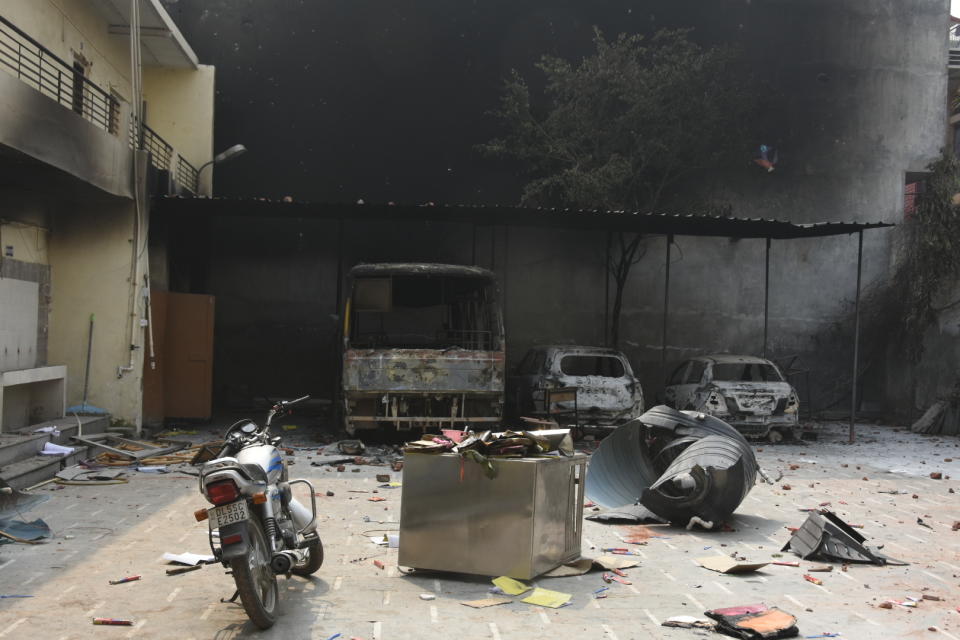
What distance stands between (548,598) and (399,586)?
1038 millimetres

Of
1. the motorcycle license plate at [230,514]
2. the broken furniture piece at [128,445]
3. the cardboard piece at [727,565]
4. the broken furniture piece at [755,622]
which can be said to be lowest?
the broken furniture piece at [128,445]

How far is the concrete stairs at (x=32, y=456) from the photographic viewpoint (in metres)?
9.65

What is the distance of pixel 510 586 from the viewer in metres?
6.03

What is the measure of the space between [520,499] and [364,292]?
9082mm

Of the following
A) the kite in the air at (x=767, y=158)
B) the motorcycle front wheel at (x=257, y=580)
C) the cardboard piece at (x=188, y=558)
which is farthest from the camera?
the kite in the air at (x=767, y=158)

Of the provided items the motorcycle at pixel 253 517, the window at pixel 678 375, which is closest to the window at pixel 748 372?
the window at pixel 678 375

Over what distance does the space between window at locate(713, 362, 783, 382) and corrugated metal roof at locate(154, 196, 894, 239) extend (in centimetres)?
250

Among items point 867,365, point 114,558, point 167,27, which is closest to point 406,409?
point 114,558

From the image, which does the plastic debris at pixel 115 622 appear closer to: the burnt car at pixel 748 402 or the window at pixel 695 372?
the burnt car at pixel 748 402

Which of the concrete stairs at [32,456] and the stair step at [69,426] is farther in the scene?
the stair step at [69,426]

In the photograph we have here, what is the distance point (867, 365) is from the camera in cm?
2178

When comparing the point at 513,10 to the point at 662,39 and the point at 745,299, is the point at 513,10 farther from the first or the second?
the point at 745,299

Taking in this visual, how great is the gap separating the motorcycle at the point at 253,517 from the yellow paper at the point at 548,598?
4.96 ft

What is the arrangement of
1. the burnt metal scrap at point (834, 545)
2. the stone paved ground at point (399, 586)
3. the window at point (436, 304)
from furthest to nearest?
the window at point (436, 304) < the burnt metal scrap at point (834, 545) < the stone paved ground at point (399, 586)
